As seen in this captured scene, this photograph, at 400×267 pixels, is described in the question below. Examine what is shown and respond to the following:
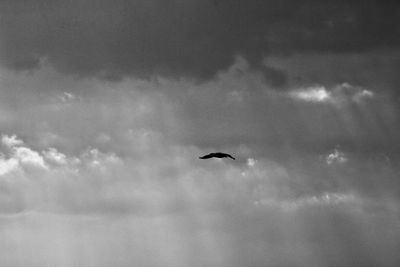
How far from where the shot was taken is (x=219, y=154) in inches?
1431
